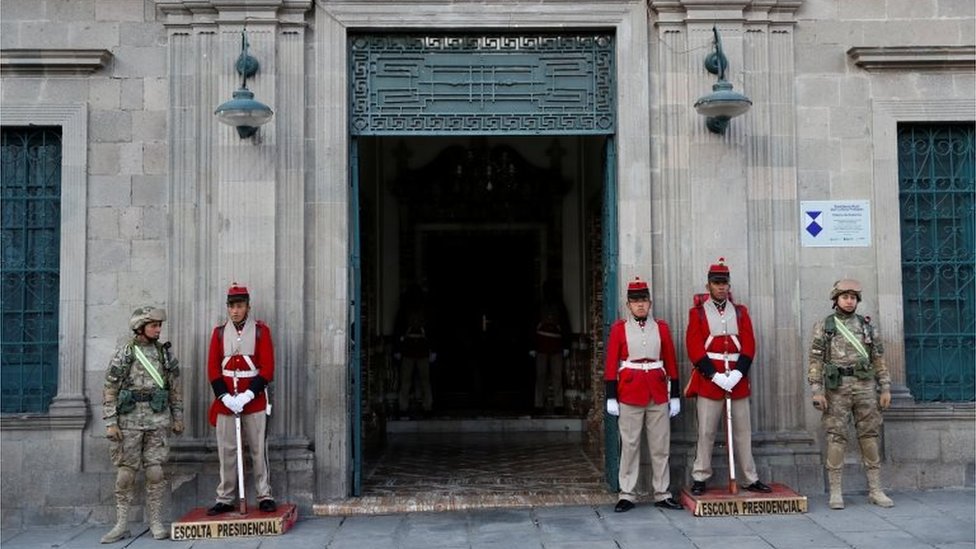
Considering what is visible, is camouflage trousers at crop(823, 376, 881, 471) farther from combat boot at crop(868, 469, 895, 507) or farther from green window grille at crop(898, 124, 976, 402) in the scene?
green window grille at crop(898, 124, 976, 402)

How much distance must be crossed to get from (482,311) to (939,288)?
23.2 feet

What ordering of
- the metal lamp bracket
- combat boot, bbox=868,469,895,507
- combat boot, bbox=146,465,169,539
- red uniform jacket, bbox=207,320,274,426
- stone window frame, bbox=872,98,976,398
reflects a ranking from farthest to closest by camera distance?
1. stone window frame, bbox=872,98,976,398
2. the metal lamp bracket
3. combat boot, bbox=868,469,895,507
4. red uniform jacket, bbox=207,320,274,426
5. combat boot, bbox=146,465,169,539

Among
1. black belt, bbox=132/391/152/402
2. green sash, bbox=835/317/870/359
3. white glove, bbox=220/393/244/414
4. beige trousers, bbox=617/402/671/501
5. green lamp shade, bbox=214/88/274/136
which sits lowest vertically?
beige trousers, bbox=617/402/671/501

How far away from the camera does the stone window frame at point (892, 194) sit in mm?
8523

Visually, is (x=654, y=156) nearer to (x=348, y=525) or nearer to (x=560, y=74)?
(x=560, y=74)

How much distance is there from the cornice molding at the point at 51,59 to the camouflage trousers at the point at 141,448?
3.48m


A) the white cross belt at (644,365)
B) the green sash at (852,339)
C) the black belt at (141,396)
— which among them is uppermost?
the green sash at (852,339)

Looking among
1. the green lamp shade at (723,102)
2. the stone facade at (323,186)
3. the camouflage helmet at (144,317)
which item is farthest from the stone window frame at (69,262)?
the green lamp shade at (723,102)

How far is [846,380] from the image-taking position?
26.1ft

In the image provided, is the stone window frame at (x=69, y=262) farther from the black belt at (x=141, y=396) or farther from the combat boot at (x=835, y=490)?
the combat boot at (x=835, y=490)

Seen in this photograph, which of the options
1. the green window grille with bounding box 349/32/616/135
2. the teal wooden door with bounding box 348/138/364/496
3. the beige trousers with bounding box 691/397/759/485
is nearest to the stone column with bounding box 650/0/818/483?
the beige trousers with bounding box 691/397/759/485

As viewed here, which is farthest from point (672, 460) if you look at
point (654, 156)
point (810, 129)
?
point (810, 129)

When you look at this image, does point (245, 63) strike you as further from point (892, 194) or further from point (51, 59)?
point (892, 194)

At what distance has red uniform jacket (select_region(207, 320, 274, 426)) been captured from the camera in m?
7.62
